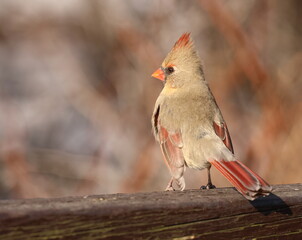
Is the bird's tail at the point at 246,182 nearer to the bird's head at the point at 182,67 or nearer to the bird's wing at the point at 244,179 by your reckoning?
the bird's wing at the point at 244,179

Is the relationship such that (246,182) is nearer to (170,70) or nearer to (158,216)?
(158,216)

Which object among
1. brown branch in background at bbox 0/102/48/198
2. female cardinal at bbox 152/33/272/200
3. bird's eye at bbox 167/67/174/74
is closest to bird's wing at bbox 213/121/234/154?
female cardinal at bbox 152/33/272/200

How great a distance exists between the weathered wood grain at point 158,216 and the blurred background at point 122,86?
110 inches

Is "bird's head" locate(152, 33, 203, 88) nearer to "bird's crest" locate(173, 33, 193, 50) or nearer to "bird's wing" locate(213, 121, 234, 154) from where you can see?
"bird's crest" locate(173, 33, 193, 50)

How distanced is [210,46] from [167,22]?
420 mm

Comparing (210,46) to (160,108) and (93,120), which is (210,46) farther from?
(160,108)

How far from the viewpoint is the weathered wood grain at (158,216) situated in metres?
1.55

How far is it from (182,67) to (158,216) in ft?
6.87

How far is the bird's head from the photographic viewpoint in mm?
3699

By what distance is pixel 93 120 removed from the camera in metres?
5.38

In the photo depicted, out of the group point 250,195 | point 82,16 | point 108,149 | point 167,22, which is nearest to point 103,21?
point 82,16

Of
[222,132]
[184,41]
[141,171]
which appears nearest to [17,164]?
[141,171]

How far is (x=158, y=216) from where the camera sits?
175cm

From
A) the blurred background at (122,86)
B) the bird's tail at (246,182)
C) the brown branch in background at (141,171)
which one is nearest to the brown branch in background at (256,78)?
the blurred background at (122,86)
